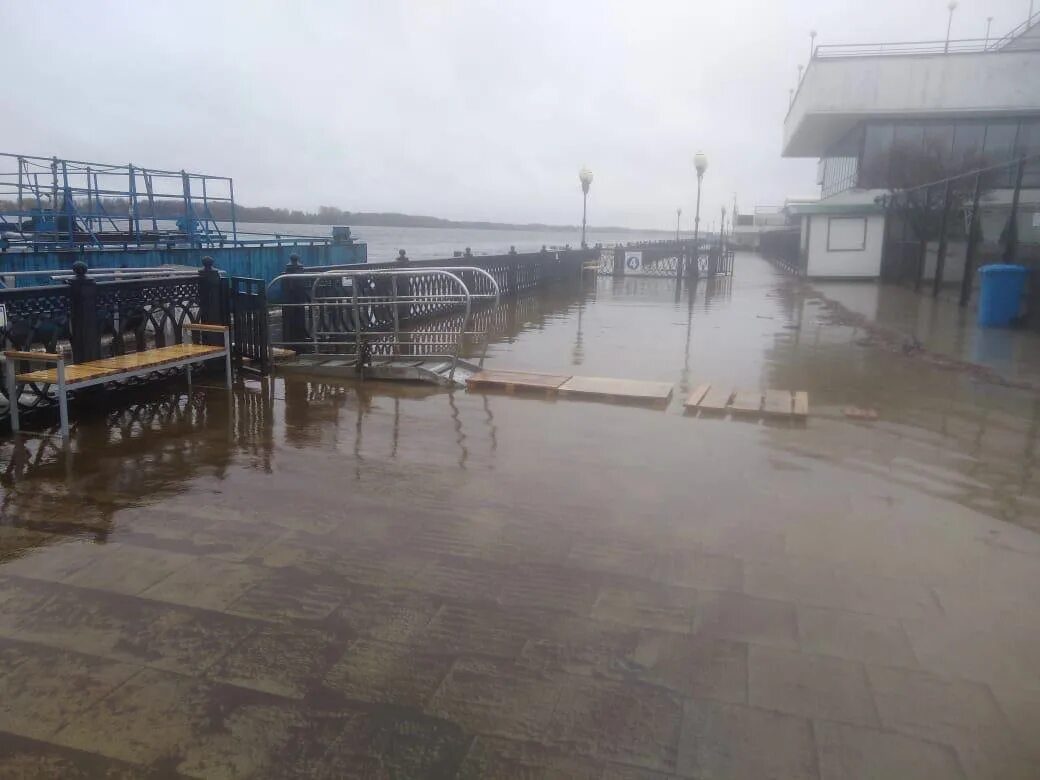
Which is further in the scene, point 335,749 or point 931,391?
point 931,391

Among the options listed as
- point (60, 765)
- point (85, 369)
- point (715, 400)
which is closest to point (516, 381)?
point (715, 400)

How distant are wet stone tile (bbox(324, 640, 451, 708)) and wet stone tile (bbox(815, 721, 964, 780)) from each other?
4.58ft

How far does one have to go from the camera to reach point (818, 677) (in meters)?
3.08

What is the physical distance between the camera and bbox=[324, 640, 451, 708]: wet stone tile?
9.61 ft

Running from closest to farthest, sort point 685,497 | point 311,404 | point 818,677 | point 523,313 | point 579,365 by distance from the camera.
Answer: point 818,677 → point 685,497 → point 311,404 → point 579,365 → point 523,313

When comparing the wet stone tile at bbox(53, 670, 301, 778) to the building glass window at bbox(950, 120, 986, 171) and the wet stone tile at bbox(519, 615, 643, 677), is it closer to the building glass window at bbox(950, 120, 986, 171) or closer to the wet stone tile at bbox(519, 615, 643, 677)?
the wet stone tile at bbox(519, 615, 643, 677)

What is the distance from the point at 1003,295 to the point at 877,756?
44.2 feet

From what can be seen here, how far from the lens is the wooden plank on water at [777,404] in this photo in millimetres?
7325

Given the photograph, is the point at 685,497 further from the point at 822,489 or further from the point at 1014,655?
the point at 1014,655

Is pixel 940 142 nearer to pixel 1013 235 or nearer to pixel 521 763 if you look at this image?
pixel 1013 235

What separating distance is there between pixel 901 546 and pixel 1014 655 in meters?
1.13

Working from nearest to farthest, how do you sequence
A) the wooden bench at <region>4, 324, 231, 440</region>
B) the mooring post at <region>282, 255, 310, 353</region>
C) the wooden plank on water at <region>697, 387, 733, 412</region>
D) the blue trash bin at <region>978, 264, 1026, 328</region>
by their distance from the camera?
the wooden bench at <region>4, 324, 231, 440</region>
the wooden plank on water at <region>697, 387, 733, 412</region>
the mooring post at <region>282, 255, 310, 353</region>
the blue trash bin at <region>978, 264, 1026, 328</region>

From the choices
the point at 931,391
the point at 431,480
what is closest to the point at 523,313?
the point at 931,391

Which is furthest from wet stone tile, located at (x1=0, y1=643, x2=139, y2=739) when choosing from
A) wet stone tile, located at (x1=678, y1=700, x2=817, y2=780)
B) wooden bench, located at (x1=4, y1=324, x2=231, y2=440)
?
wooden bench, located at (x1=4, y1=324, x2=231, y2=440)
